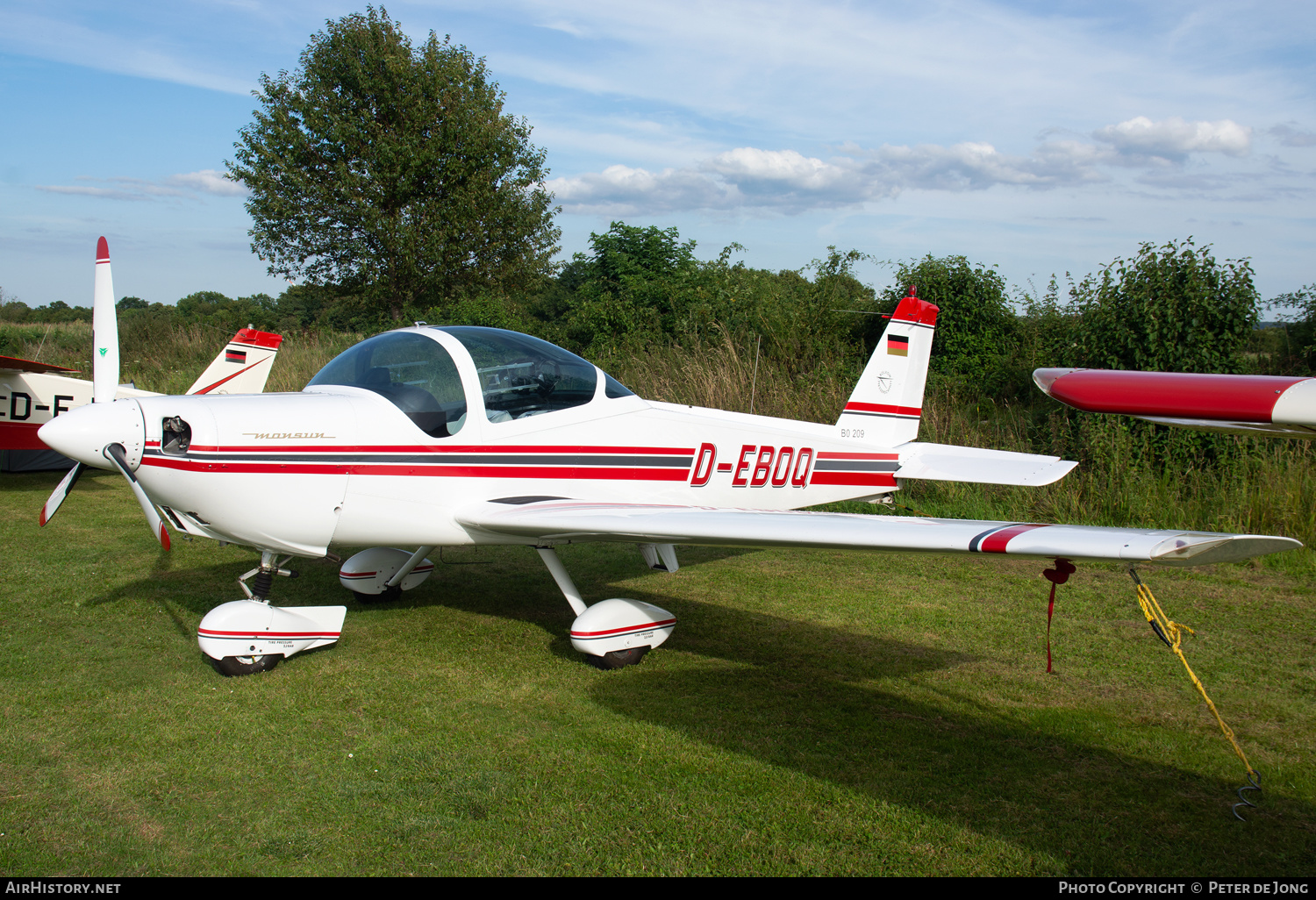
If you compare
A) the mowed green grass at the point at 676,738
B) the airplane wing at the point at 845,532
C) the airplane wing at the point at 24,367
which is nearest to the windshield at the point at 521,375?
the airplane wing at the point at 845,532

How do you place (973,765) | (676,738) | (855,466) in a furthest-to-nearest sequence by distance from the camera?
1. (855,466)
2. (676,738)
3. (973,765)

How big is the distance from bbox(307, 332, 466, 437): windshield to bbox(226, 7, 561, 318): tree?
47.6 feet

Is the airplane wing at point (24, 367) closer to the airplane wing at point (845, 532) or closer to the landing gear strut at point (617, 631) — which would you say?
the airplane wing at point (845, 532)

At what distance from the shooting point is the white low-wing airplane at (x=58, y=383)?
32.5ft

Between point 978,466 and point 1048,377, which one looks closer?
point 1048,377

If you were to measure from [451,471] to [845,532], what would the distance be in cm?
227

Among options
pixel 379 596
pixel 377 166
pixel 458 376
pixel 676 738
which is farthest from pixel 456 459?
pixel 377 166

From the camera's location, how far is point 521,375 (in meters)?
4.86

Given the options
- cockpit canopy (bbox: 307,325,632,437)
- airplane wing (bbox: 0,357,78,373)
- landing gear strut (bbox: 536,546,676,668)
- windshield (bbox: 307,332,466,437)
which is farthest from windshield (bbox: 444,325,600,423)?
airplane wing (bbox: 0,357,78,373)

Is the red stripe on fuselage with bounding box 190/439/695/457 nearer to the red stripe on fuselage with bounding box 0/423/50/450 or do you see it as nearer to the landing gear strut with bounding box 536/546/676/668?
the landing gear strut with bounding box 536/546/676/668

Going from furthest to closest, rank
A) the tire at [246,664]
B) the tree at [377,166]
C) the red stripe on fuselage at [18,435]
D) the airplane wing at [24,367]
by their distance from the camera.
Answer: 1. the tree at [377,166]
2. the red stripe on fuselage at [18,435]
3. the airplane wing at [24,367]
4. the tire at [246,664]

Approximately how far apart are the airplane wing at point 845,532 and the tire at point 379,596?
1526 mm

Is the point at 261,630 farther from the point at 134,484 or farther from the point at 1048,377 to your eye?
the point at 1048,377
